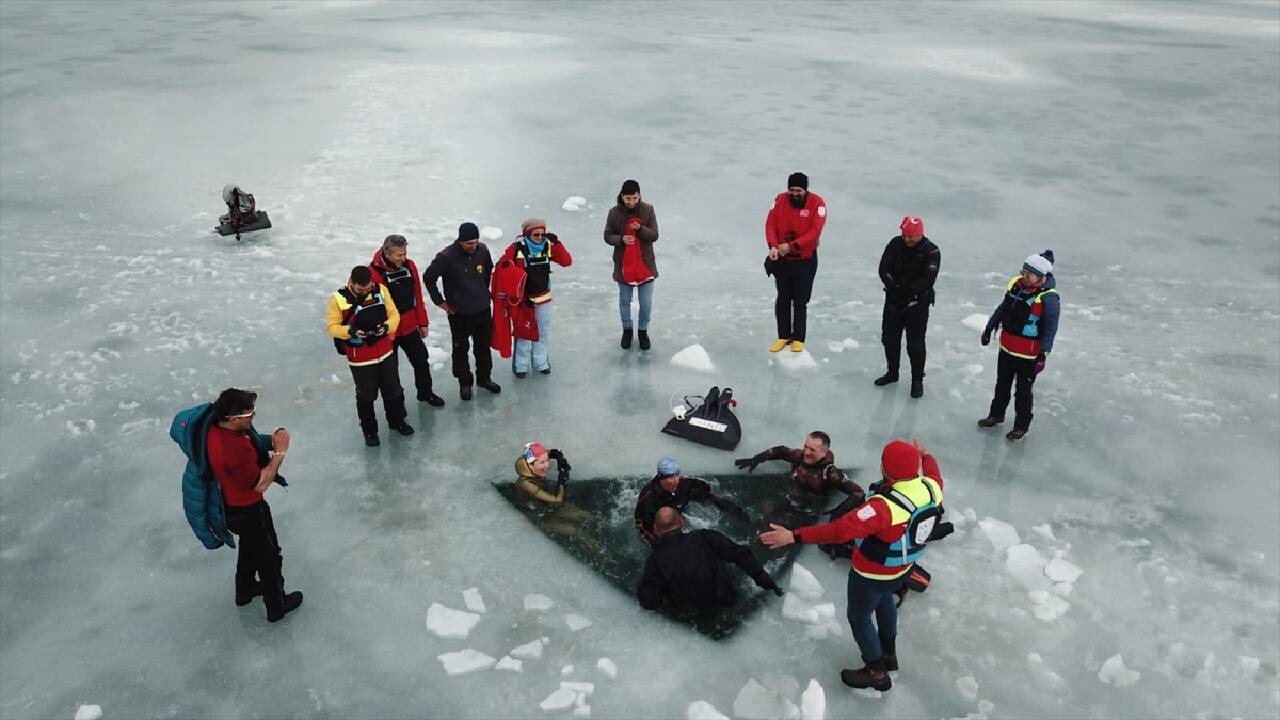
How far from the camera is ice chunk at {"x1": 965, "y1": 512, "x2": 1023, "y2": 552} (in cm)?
629

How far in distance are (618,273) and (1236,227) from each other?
10255mm

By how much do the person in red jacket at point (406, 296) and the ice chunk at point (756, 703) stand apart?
13.5 ft

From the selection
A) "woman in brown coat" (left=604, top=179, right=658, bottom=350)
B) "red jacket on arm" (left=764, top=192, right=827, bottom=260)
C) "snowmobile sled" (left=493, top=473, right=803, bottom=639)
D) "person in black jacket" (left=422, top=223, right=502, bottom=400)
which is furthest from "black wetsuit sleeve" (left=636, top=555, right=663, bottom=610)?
"red jacket on arm" (left=764, top=192, right=827, bottom=260)

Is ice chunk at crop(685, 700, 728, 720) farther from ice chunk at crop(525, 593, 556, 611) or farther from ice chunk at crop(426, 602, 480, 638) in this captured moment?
ice chunk at crop(426, 602, 480, 638)

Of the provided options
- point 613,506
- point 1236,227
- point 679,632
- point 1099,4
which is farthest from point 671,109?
point 1099,4

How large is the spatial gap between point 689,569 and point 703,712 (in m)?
0.87

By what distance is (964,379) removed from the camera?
8648mm

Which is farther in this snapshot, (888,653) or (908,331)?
(908,331)

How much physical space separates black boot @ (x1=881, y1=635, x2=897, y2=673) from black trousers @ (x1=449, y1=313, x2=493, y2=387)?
455cm

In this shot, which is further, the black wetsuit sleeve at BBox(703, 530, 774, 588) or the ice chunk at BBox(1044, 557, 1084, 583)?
the ice chunk at BBox(1044, 557, 1084, 583)

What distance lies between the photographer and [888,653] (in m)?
5.17

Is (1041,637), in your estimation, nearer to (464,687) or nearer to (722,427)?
(722,427)

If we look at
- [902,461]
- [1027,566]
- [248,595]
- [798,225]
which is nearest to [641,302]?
[798,225]

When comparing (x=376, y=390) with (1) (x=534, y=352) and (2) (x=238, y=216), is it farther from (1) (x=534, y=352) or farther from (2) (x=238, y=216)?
(2) (x=238, y=216)
